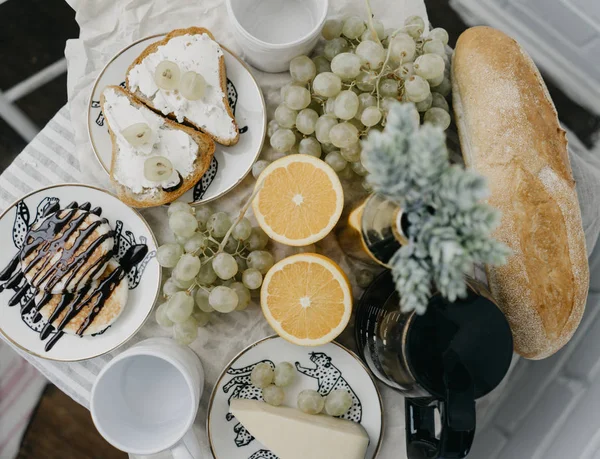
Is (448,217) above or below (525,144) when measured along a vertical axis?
above

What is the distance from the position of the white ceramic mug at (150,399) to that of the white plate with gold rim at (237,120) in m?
0.30

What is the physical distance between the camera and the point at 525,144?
0.91m

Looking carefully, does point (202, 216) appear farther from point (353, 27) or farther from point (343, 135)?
point (353, 27)

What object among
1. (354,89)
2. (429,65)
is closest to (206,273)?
(354,89)

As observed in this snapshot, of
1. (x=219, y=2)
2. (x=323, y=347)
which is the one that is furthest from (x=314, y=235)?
(x=219, y=2)

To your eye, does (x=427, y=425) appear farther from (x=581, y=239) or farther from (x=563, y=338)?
(x=581, y=239)

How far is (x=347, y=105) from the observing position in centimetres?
86

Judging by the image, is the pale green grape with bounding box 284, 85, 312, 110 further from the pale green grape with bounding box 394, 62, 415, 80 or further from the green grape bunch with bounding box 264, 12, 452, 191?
the pale green grape with bounding box 394, 62, 415, 80

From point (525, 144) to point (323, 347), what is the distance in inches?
20.5

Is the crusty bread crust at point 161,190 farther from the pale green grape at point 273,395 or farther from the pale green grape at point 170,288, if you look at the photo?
the pale green grape at point 273,395

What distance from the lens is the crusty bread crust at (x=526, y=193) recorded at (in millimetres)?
884

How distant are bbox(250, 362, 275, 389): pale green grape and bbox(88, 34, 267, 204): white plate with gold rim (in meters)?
0.33

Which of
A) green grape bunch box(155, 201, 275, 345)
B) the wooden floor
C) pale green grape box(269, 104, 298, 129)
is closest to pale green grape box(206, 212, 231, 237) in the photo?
green grape bunch box(155, 201, 275, 345)

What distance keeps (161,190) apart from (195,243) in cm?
13
